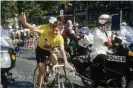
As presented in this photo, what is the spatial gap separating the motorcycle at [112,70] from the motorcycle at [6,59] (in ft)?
6.30

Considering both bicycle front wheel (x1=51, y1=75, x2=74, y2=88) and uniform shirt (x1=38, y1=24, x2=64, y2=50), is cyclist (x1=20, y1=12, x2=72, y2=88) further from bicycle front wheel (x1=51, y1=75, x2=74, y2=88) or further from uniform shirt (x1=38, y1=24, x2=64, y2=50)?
bicycle front wheel (x1=51, y1=75, x2=74, y2=88)

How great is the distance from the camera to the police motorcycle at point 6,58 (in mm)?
6475

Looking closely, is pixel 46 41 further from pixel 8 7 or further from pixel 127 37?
pixel 8 7

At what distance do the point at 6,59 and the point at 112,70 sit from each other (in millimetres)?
2322

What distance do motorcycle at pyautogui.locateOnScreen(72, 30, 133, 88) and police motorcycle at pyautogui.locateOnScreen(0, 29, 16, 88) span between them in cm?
191

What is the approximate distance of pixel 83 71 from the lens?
27.3 ft

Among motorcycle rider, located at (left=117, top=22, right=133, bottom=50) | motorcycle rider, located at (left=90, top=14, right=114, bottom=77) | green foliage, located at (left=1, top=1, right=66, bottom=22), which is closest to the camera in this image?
motorcycle rider, located at (left=117, top=22, right=133, bottom=50)

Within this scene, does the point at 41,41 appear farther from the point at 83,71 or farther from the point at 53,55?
the point at 83,71

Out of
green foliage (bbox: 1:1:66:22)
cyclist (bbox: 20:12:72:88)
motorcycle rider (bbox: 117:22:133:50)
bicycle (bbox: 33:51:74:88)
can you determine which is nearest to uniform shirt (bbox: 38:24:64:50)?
cyclist (bbox: 20:12:72:88)

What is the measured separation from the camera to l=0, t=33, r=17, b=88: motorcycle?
6470 millimetres

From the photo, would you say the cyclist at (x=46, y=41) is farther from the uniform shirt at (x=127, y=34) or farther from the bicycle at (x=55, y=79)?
the uniform shirt at (x=127, y=34)

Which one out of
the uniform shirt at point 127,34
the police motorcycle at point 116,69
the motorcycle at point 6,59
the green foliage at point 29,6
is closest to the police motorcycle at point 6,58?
the motorcycle at point 6,59

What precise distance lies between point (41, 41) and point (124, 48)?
170cm

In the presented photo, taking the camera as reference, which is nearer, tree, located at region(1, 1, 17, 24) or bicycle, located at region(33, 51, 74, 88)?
bicycle, located at region(33, 51, 74, 88)
